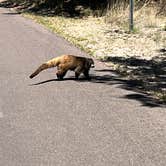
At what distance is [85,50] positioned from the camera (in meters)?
14.2

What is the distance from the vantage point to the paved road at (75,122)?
21.0 feet

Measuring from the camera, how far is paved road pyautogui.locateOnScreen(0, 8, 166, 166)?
640 cm

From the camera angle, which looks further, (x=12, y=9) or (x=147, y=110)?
(x=12, y=9)

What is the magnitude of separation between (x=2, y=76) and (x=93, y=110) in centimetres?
334

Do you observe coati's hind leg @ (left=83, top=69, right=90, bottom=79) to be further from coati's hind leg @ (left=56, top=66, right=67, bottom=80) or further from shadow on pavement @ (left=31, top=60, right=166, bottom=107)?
coati's hind leg @ (left=56, top=66, right=67, bottom=80)

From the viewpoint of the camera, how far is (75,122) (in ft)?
25.7

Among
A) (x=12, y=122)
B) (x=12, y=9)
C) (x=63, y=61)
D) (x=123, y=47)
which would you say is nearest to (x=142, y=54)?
(x=123, y=47)

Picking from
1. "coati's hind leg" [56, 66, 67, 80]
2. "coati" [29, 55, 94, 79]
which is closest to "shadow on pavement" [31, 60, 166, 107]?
"coati's hind leg" [56, 66, 67, 80]

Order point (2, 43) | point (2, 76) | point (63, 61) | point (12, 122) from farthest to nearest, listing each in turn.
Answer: point (2, 43), point (2, 76), point (63, 61), point (12, 122)

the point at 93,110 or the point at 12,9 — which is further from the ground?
the point at 93,110

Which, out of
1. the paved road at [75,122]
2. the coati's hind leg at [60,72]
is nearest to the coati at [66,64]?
the coati's hind leg at [60,72]

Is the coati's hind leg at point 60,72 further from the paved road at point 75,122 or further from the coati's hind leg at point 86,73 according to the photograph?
the coati's hind leg at point 86,73

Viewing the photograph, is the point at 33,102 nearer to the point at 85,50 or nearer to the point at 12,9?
the point at 85,50

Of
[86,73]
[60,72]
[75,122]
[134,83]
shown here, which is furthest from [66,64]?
[75,122]
